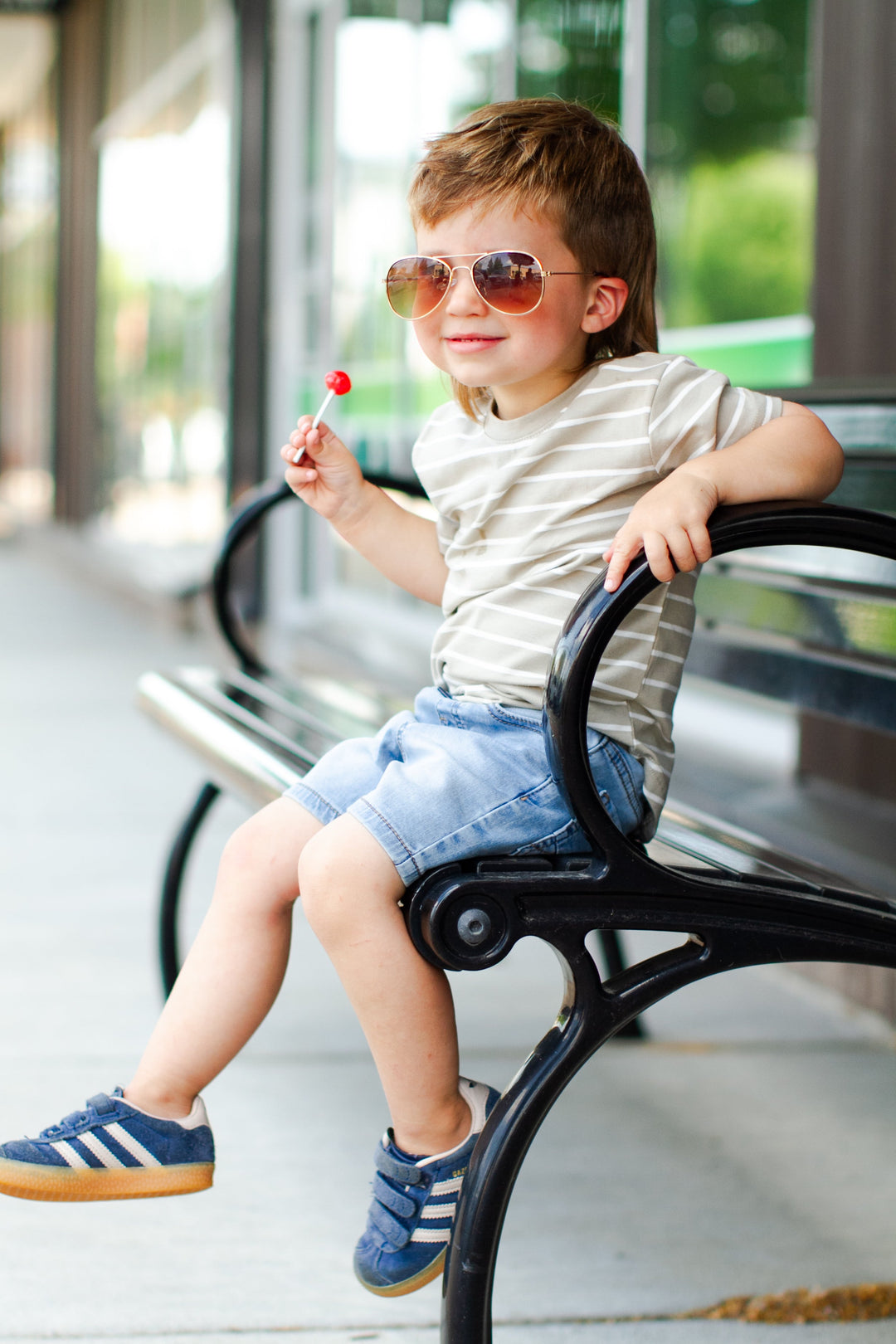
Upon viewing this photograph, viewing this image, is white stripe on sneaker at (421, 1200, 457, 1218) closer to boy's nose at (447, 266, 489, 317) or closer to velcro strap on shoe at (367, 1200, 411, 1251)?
velcro strap on shoe at (367, 1200, 411, 1251)

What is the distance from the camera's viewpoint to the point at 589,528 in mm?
1578

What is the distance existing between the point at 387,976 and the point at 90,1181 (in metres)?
0.40

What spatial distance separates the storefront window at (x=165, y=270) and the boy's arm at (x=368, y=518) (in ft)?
22.4

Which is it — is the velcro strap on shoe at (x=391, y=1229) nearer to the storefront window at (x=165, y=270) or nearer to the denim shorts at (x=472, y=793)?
the denim shorts at (x=472, y=793)

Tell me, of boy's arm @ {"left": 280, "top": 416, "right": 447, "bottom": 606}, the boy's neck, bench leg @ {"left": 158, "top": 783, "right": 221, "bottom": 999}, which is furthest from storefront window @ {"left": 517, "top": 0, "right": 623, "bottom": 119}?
the boy's neck

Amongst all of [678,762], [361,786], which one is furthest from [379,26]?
[361,786]

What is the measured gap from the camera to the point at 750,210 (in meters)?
13.1

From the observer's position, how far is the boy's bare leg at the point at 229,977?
158 centimetres

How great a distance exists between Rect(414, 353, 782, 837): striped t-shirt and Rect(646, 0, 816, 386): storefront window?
560 centimetres

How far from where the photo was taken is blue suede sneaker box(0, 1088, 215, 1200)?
1.56m

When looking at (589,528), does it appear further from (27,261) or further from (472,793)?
(27,261)

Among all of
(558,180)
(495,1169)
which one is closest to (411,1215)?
(495,1169)

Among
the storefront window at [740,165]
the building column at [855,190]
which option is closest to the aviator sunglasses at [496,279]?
the building column at [855,190]

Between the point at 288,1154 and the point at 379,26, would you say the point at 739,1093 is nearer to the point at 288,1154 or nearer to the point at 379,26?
the point at 288,1154
